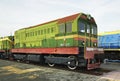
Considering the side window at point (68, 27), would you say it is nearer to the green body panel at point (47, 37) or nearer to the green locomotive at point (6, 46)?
the green body panel at point (47, 37)

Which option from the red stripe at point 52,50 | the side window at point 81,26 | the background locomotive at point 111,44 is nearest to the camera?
the red stripe at point 52,50

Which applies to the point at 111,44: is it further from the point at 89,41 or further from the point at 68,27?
the point at 68,27

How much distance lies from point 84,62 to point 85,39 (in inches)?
71.2

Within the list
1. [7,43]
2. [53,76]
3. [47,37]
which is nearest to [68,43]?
[47,37]

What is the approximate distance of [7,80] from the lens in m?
7.70

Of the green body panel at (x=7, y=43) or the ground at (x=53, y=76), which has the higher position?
the green body panel at (x=7, y=43)

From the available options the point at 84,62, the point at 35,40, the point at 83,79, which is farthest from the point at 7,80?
the point at 35,40

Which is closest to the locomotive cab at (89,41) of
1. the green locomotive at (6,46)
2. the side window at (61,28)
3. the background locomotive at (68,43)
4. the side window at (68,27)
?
the background locomotive at (68,43)

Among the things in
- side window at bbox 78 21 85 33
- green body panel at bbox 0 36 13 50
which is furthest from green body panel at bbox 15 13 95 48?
green body panel at bbox 0 36 13 50

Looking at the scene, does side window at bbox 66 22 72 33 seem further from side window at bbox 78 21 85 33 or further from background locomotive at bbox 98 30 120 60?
background locomotive at bbox 98 30 120 60

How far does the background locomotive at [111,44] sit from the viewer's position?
16.5m

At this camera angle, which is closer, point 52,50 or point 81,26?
point 81,26

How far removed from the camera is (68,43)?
1108 centimetres

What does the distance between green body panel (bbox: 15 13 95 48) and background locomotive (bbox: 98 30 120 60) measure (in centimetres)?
617
